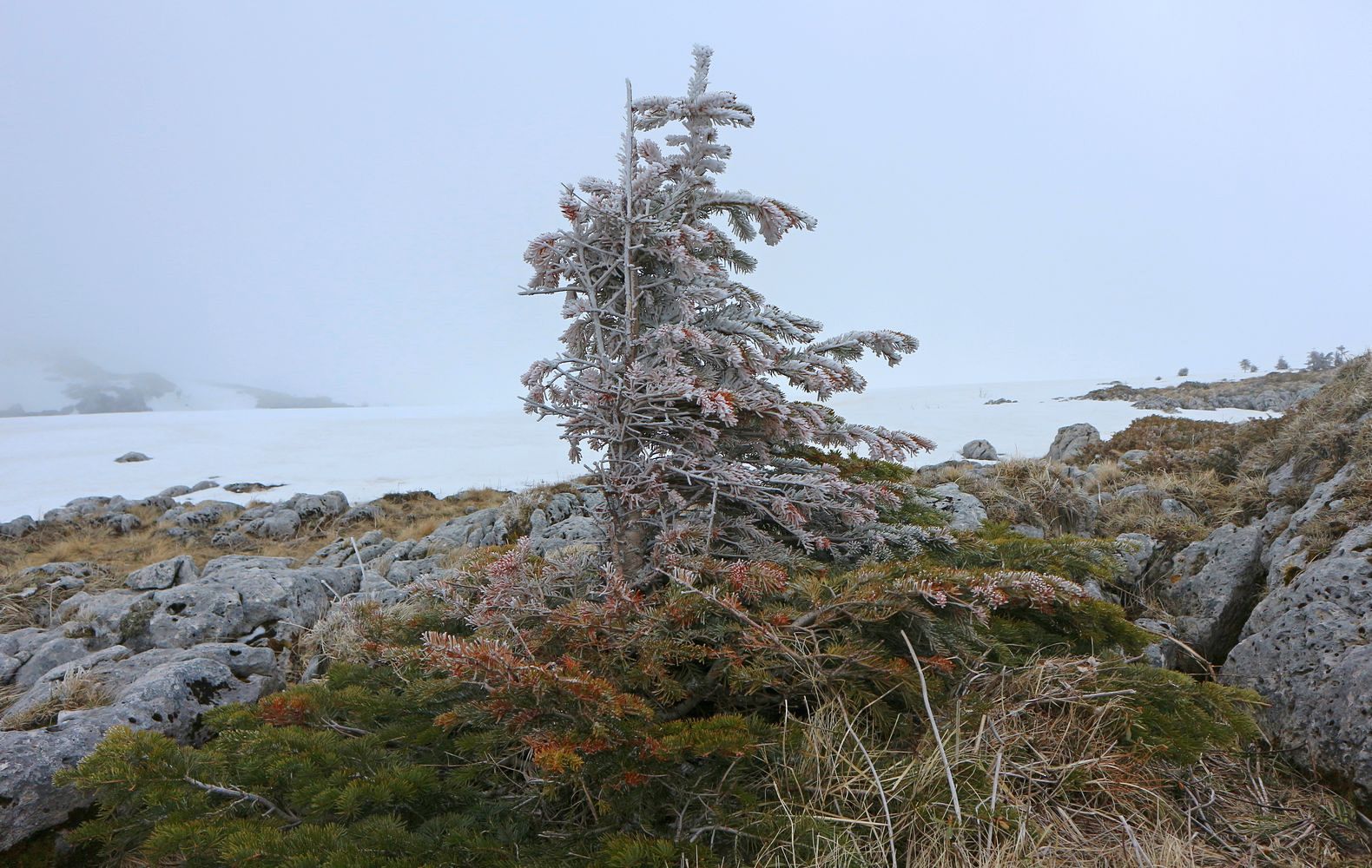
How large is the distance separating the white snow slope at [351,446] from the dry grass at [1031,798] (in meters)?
13.4

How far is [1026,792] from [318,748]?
8.70 ft

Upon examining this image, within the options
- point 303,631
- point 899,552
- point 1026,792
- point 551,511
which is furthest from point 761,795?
point 551,511

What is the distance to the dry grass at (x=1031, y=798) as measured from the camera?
2.30 metres

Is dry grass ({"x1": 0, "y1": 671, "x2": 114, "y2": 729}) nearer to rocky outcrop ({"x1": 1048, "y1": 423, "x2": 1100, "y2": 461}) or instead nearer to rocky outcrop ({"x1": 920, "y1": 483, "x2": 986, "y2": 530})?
rocky outcrop ({"x1": 920, "y1": 483, "x2": 986, "y2": 530})

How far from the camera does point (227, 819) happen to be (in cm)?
Answer: 242

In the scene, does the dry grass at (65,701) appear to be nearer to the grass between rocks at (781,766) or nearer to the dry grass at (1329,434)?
the grass between rocks at (781,766)

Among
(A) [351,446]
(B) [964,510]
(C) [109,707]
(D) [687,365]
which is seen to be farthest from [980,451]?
(A) [351,446]

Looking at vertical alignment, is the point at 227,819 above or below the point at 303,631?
above

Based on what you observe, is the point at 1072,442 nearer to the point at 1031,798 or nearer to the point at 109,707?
the point at 1031,798

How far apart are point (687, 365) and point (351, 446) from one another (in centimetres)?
2680

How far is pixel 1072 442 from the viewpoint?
46.4 ft

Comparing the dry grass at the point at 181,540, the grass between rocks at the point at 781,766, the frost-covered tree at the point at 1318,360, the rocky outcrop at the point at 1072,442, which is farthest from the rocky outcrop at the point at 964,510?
the frost-covered tree at the point at 1318,360

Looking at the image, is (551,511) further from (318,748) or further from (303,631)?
(318,748)

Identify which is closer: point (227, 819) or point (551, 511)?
point (227, 819)
